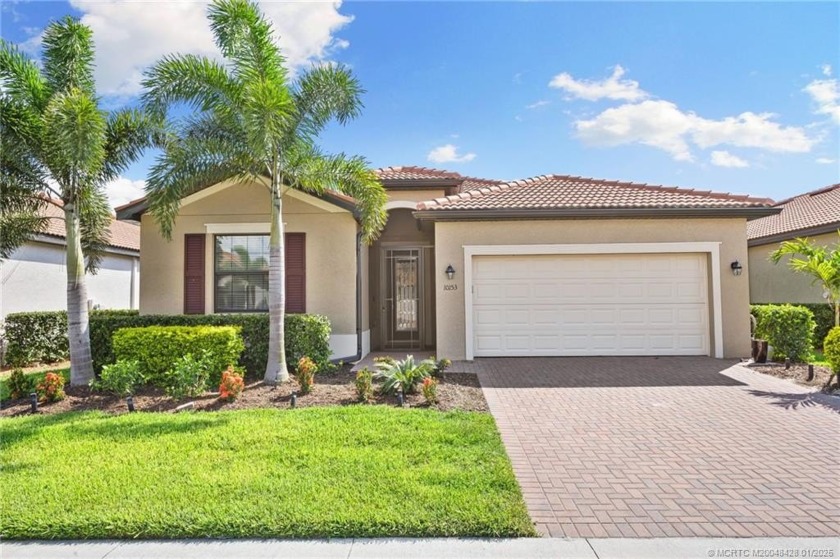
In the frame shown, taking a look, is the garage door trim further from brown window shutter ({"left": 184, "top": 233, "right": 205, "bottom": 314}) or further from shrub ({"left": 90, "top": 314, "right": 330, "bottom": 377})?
brown window shutter ({"left": 184, "top": 233, "right": 205, "bottom": 314})

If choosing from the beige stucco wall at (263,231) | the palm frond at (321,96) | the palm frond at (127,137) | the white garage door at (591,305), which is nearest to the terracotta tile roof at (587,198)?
the white garage door at (591,305)

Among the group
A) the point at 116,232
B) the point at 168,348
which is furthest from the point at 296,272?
the point at 116,232

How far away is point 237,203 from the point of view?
11109 mm

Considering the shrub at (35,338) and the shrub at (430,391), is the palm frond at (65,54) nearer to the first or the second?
the shrub at (35,338)

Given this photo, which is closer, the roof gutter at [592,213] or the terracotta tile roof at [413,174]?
the roof gutter at [592,213]

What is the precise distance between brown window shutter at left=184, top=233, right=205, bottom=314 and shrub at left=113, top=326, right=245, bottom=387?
2.43m

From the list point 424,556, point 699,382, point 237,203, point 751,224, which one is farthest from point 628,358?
point 751,224

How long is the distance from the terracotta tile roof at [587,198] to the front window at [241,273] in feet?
14.6

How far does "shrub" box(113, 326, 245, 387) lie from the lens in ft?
27.3

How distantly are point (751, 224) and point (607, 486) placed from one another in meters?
22.1

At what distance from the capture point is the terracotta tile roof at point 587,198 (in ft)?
35.3

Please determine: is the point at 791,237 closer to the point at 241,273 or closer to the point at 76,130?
the point at 241,273

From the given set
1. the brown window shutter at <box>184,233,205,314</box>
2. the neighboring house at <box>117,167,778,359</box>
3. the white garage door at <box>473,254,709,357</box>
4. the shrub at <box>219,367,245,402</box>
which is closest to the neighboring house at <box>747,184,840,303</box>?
the neighboring house at <box>117,167,778,359</box>

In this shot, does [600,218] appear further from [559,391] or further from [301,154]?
[301,154]
